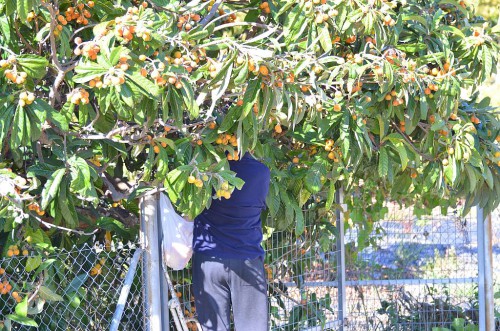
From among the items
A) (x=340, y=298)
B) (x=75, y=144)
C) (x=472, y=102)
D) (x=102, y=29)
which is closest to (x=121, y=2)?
(x=102, y=29)

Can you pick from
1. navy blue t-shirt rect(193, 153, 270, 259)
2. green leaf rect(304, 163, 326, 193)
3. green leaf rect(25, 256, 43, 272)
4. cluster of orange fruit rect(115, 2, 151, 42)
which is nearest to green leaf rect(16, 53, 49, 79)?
cluster of orange fruit rect(115, 2, 151, 42)

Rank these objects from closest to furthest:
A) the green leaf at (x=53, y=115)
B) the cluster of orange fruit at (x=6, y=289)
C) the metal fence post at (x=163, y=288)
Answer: the green leaf at (x=53, y=115) → the cluster of orange fruit at (x=6, y=289) → the metal fence post at (x=163, y=288)

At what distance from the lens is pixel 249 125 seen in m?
3.63

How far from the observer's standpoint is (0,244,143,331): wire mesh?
3.71 metres

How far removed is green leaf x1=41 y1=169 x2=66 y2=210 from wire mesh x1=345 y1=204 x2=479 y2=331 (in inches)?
110

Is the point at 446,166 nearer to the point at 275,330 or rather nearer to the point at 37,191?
the point at 275,330

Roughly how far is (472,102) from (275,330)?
179cm

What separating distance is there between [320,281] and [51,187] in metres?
2.29

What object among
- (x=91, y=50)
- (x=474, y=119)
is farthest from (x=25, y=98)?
(x=474, y=119)

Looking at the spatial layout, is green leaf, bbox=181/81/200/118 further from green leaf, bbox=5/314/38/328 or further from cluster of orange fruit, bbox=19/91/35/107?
green leaf, bbox=5/314/38/328

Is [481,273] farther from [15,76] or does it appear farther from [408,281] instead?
[15,76]

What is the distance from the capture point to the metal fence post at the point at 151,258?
3.99 meters

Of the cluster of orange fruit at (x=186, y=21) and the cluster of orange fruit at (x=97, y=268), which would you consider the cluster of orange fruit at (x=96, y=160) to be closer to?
the cluster of orange fruit at (x=97, y=268)

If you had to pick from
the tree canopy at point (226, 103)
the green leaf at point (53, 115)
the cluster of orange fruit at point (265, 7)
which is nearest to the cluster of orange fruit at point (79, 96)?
the tree canopy at point (226, 103)
